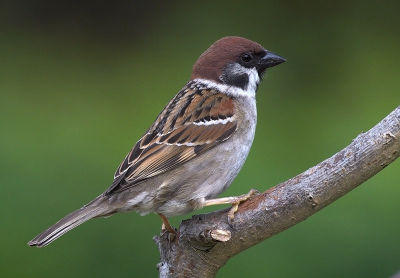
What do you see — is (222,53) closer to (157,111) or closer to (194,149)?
(194,149)

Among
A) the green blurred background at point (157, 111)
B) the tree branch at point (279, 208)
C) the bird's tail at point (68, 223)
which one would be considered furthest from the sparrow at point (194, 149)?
the green blurred background at point (157, 111)

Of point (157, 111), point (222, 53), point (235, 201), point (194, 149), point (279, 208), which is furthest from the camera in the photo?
point (157, 111)

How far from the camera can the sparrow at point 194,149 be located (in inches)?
111

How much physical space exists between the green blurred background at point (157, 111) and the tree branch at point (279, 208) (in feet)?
2.33

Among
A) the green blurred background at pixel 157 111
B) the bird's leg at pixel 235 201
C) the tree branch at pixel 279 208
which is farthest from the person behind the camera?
the green blurred background at pixel 157 111

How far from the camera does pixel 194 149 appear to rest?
9.63 ft

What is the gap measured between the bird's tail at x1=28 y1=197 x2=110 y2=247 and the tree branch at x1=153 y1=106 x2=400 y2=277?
1.01 feet

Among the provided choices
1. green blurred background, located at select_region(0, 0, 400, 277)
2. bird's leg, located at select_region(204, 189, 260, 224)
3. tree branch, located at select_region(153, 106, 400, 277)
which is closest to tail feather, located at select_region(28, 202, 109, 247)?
tree branch, located at select_region(153, 106, 400, 277)

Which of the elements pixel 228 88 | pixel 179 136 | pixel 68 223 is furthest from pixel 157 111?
pixel 68 223

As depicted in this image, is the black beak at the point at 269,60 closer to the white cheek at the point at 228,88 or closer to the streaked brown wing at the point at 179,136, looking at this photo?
the white cheek at the point at 228,88

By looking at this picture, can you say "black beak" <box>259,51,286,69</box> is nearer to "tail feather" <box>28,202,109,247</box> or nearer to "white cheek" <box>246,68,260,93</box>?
"white cheek" <box>246,68,260,93</box>

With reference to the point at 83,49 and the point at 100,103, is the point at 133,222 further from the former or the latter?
the point at 83,49

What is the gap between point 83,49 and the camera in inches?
173

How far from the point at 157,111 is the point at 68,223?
1.46 meters
